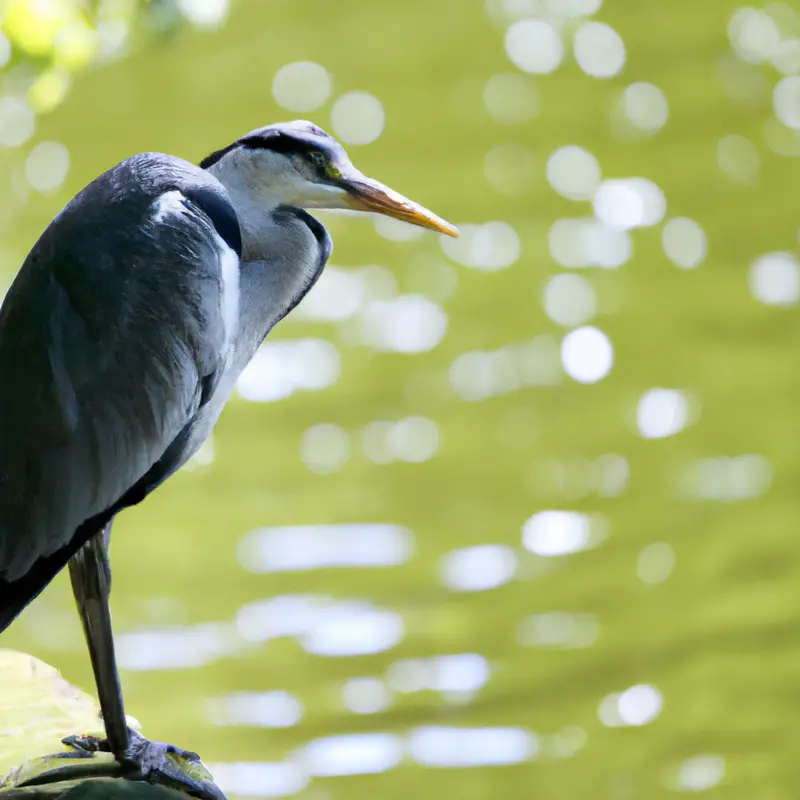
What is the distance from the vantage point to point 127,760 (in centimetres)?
228

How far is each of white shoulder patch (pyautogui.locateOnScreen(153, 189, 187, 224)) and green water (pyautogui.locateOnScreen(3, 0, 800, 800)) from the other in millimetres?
2684

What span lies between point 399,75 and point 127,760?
5763 millimetres

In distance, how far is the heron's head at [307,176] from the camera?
2201mm

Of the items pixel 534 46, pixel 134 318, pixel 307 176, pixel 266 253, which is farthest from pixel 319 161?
pixel 534 46

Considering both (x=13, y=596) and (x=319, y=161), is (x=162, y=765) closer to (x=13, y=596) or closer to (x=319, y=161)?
(x=13, y=596)

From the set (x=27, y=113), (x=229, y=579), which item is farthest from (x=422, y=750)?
(x=27, y=113)

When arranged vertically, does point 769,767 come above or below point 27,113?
below

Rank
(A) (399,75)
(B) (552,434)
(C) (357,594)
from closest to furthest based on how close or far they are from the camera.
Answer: (C) (357,594)
(B) (552,434)
(A) (399,75)

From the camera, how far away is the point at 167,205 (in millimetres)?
2127

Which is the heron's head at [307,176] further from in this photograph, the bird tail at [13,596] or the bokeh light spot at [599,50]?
the bokeh light spot at [599,50]

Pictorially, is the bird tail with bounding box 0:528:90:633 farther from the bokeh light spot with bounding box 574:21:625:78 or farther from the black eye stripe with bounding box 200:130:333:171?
the bokeh light spot with bounding box 574:21:625:78

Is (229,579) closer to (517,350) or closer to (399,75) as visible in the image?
(517,350)

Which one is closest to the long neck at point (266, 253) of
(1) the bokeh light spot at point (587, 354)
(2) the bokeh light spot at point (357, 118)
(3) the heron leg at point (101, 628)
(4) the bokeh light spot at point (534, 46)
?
(3) the heron leg at point (101, 628)

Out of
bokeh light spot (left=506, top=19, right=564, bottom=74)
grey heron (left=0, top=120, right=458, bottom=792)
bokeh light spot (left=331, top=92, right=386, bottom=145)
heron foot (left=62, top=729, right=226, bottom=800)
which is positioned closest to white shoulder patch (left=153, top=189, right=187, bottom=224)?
grey heron (left=0, top=120, right=458, bottom=792)
